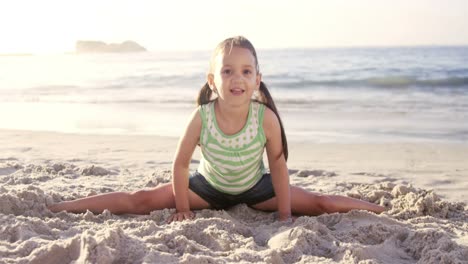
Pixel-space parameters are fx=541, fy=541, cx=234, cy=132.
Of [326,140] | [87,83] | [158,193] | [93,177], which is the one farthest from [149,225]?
[87,83]

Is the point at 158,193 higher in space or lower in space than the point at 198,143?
lower

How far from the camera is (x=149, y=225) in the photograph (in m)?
2.98

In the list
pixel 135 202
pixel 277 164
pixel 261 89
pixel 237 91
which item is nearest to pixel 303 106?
pixel 261 89

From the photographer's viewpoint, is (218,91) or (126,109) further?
(126,109)

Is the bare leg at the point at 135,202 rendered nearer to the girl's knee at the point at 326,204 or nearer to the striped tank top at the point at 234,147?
the striped tank top at the point at 234,147

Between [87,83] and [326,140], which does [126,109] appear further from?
[87,83]

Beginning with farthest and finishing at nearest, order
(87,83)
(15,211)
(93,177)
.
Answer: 1. (87,83)
2. (93,177)
3. (15,211)

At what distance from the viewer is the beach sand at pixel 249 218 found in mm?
2500

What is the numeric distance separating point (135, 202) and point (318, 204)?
1.19 m

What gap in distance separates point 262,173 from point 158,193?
0.70 m

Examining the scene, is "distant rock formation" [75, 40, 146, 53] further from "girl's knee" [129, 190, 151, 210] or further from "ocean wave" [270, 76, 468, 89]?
"girl's knee" [129, 190, 151, 210]

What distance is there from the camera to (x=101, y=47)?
71.4 metres

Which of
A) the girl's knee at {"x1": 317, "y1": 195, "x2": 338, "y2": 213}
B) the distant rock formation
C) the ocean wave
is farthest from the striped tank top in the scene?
the distant rock formation

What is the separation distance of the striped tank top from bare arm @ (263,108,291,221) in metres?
0.04
